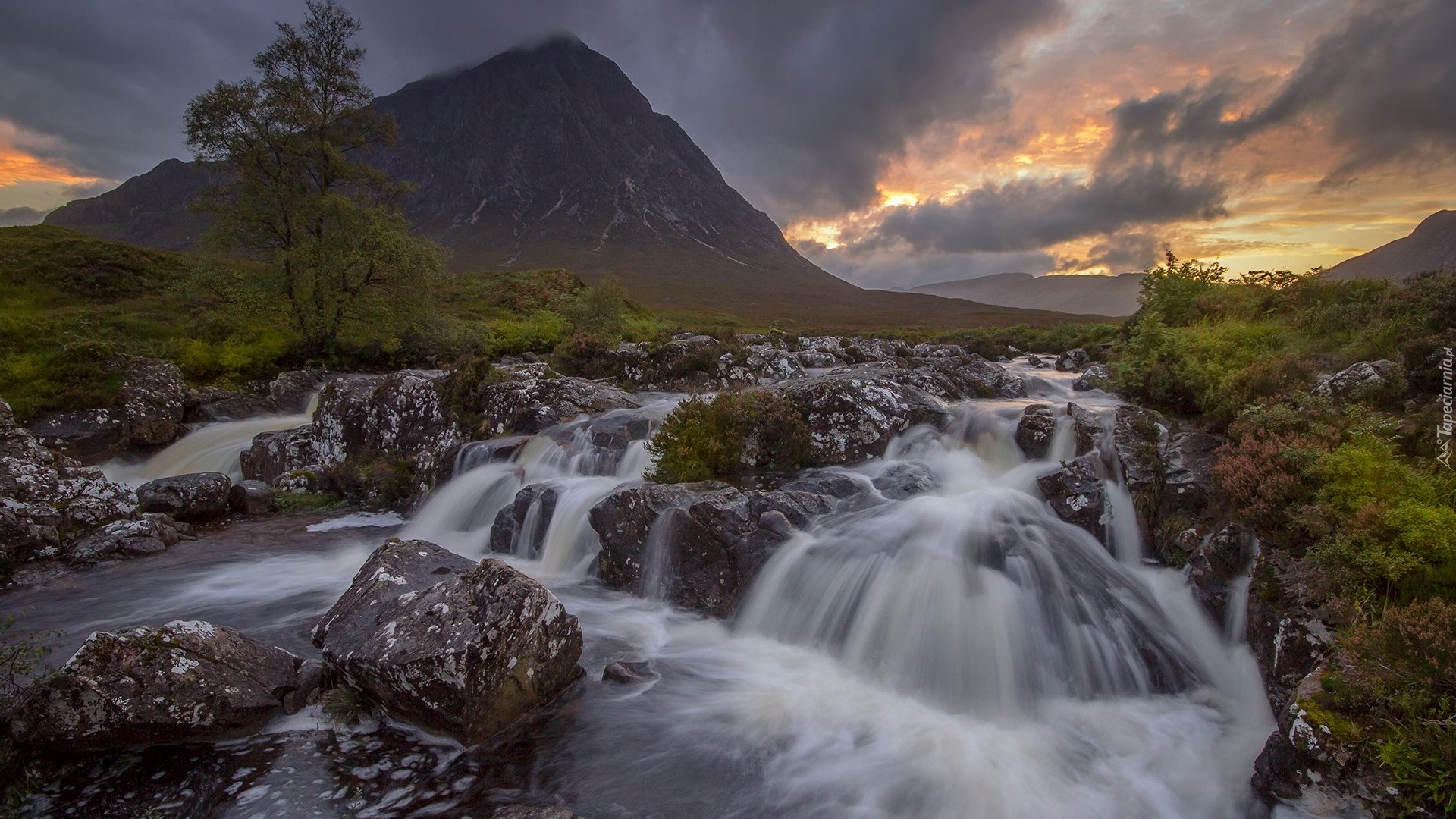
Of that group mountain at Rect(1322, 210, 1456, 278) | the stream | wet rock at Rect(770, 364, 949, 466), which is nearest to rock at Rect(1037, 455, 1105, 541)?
the stream

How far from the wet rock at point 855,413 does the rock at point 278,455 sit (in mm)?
12912

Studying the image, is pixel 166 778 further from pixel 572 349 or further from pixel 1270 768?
pixel 572 349

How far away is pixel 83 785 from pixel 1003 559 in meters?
10.1

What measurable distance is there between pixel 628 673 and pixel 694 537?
100 inches

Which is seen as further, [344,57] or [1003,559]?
[344,57]

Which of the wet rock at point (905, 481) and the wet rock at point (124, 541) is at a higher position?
the wet rock at point (905, 481)

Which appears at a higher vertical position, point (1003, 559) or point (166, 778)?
point (1003, 559)

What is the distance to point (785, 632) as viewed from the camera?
29.1 ft

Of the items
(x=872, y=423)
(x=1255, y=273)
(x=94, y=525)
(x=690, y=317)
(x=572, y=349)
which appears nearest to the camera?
(x=94, y=525)

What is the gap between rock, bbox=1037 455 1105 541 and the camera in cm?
926

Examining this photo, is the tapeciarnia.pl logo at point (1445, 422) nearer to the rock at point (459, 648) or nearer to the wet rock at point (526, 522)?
the rock at point (459, 648)

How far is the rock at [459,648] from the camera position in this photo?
595 centimetres

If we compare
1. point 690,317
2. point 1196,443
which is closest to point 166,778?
point 1196,443

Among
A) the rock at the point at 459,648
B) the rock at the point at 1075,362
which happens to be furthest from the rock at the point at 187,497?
the rock at the point at 1075,362
